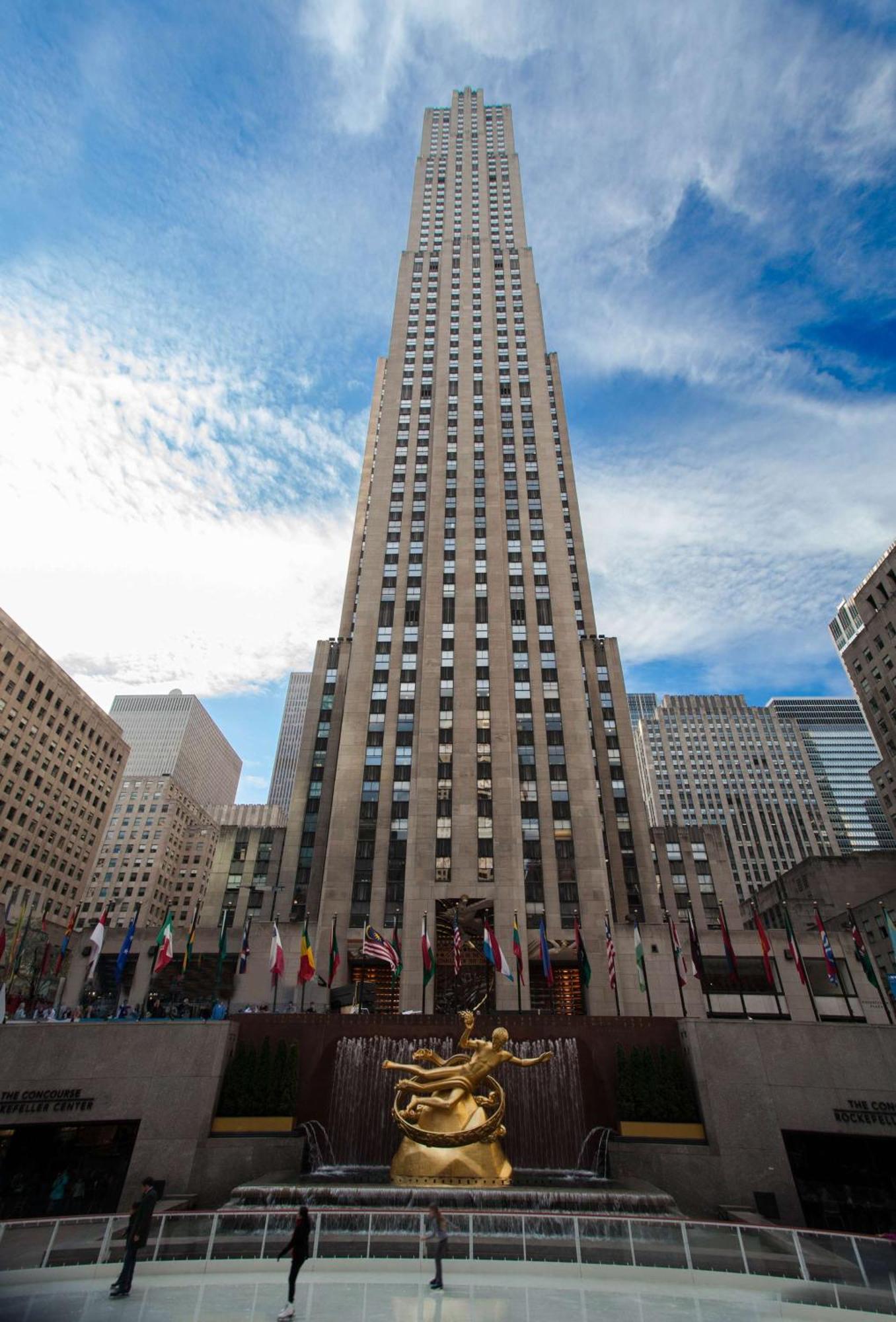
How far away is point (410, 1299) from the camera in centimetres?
1287

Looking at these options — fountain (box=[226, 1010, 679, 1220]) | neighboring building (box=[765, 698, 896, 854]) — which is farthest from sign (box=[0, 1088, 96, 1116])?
neighboring building (box=[765, 698, 896, 854])

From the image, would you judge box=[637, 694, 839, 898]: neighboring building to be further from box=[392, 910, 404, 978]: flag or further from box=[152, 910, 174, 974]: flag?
box=[152, 910, 174, 974]: flag

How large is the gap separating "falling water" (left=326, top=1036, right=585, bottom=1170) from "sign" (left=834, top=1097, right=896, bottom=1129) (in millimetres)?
9861

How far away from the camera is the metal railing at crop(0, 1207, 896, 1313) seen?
44.8 ft

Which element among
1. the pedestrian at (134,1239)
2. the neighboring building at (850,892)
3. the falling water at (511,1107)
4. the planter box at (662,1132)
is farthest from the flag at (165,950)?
the neighboring building at (850,892)

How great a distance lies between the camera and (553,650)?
6962cm

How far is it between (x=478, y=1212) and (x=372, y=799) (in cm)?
4884

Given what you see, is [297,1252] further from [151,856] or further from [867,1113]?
[151,856]

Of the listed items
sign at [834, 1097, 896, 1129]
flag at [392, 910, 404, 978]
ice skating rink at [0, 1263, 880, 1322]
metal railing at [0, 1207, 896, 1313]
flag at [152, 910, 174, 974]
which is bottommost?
ice skating rink at [0, 1263, 880, 1322]

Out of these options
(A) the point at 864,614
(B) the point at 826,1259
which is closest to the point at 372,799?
(B) the point at 826,1259

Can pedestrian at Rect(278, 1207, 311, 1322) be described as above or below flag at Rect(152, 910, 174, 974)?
below

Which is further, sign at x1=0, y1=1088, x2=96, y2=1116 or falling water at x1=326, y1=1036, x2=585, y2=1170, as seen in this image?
falling water at x1=326, y1=1036, x2=585, y2=1170

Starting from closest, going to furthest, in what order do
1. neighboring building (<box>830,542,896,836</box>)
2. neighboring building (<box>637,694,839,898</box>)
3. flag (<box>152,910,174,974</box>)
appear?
flag (<box>152,910,174,974</box>), neighboring building (<box>830,542,896,836</box>), neighboring building (<box>637,694,839,898</box>)

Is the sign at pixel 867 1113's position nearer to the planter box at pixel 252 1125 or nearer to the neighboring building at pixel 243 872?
the planter box at pixel 252 1125
